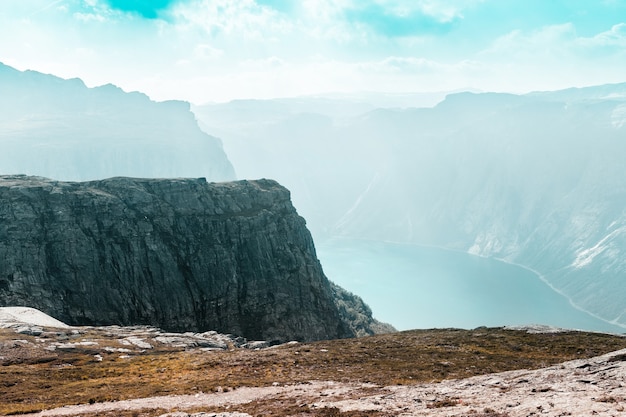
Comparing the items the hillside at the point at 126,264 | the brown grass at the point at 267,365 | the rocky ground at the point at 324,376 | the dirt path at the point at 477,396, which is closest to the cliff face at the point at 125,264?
the hillside at the point at 126,264

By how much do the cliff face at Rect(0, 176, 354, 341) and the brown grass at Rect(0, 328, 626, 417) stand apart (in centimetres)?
7430

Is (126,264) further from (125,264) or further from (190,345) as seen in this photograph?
(190,345)

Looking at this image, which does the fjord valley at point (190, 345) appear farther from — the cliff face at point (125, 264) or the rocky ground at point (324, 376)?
the cliff face at point (125, 264)

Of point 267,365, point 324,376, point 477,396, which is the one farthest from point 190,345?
→ point 477,396

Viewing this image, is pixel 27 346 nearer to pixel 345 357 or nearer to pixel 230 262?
pixel 345 357

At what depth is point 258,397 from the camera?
44062mm

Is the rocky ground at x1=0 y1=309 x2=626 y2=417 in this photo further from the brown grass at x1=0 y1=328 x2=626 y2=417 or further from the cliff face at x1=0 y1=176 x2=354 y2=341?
the cliff face at x1=0 y1=176 x2=354 y2=341

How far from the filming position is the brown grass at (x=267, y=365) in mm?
50875

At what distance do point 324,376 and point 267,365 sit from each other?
35.4ft

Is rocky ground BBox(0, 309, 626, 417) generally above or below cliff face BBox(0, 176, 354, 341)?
below

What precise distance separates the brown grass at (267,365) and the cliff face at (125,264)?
7430 cm

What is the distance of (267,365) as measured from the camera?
62.2m

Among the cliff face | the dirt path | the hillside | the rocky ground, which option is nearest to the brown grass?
the rocky ground

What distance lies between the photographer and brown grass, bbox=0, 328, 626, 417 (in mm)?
50875
